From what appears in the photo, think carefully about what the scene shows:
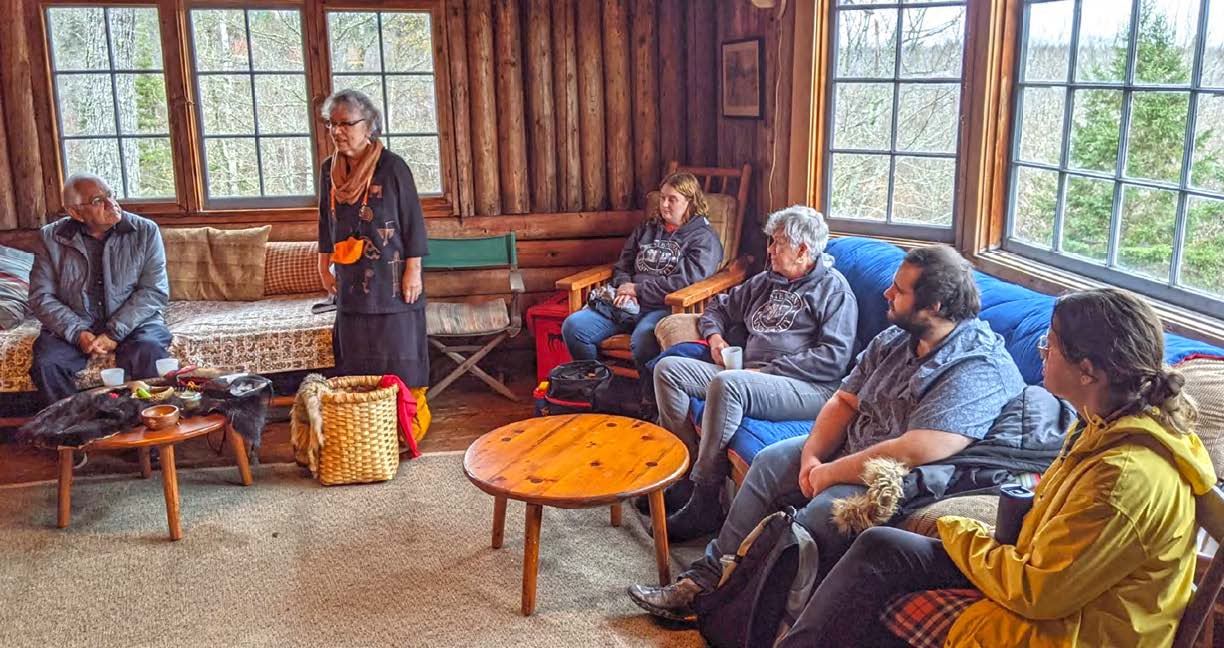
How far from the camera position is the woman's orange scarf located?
14.4 feet

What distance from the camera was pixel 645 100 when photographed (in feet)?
19.5

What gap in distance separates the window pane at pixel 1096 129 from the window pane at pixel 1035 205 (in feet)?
0.58

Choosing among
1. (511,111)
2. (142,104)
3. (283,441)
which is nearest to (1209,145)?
(511,111)

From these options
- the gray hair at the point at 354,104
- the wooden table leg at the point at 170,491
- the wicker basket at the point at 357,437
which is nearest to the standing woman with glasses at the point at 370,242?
the gray hair at the point at 354,104

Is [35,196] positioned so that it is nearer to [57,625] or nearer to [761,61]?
[57,625]

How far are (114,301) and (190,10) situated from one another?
5.85 feet

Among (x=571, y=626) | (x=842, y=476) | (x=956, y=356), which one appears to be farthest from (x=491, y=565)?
(x=956, y=356)

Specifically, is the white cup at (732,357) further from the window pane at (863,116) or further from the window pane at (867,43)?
the window pane at (867,43)

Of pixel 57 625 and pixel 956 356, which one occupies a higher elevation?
pixel 956 356

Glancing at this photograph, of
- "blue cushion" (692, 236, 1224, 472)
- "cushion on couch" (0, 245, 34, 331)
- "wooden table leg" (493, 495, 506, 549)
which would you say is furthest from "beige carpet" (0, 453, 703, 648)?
"cushion on couch" (0, 245, 34, 331)

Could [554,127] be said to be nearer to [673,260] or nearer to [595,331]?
[673,260]

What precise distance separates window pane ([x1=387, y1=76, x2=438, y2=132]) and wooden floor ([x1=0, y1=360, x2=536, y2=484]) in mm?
1492

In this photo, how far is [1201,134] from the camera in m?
3.15

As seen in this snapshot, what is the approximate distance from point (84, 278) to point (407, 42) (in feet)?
7.06
